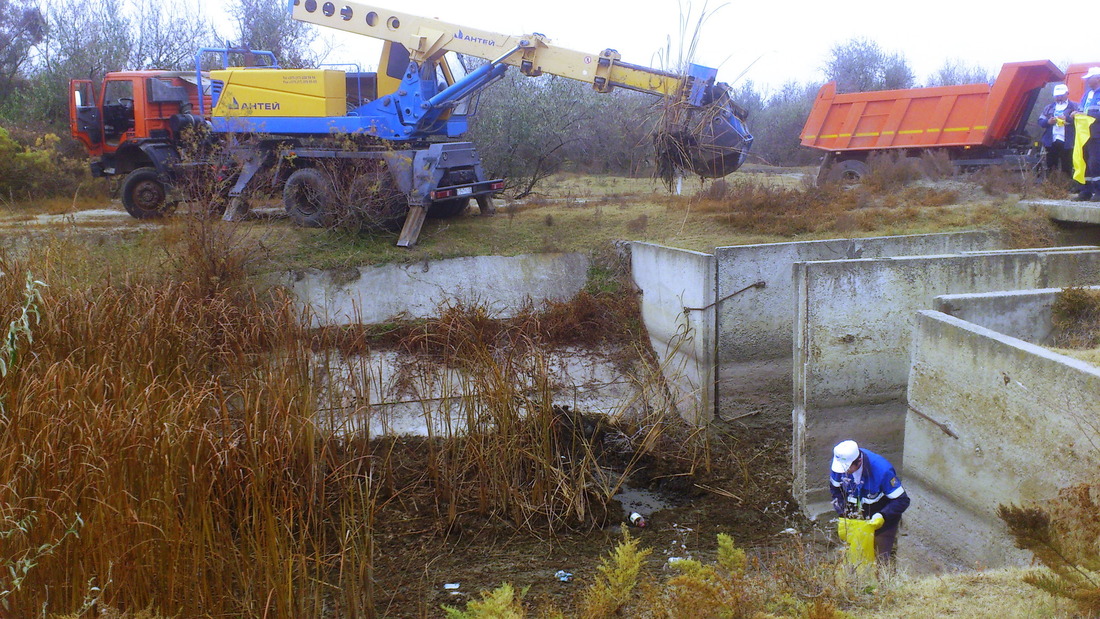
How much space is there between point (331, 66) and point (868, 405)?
7758 mm

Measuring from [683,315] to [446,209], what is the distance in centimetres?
400

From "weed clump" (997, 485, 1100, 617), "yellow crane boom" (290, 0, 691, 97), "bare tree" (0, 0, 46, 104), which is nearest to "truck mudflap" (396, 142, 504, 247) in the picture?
"yellow crane boom" (290, 0, 691, 97)

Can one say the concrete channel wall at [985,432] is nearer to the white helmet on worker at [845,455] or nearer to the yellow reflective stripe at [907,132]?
the white helmet on worker at [845,455]

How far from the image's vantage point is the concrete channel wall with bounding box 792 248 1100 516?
707 cm

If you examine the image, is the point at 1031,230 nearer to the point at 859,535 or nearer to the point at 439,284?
the point at 859,535

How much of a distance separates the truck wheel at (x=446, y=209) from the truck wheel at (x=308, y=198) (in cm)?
157

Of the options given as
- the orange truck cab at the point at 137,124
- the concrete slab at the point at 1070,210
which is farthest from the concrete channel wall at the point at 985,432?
the orange truck cab at the point at 137,124

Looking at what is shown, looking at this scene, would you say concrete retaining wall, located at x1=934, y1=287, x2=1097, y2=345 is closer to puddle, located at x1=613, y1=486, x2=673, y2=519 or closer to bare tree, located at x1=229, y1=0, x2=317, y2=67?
puddle, located at x1=613, y1=486, x2=673, y2=519

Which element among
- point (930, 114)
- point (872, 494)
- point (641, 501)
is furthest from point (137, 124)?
point (930, 114)

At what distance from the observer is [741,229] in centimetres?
1051

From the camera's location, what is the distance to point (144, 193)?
438 inches

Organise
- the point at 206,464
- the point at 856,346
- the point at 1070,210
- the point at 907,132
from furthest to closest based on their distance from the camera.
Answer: the point at 907,132
the point at 1070,210
the point at 856,346
the point at 206,464

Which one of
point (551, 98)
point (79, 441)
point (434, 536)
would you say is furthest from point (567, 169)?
point (79, 441)

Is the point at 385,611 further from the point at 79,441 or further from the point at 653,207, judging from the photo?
the point at 653,207
